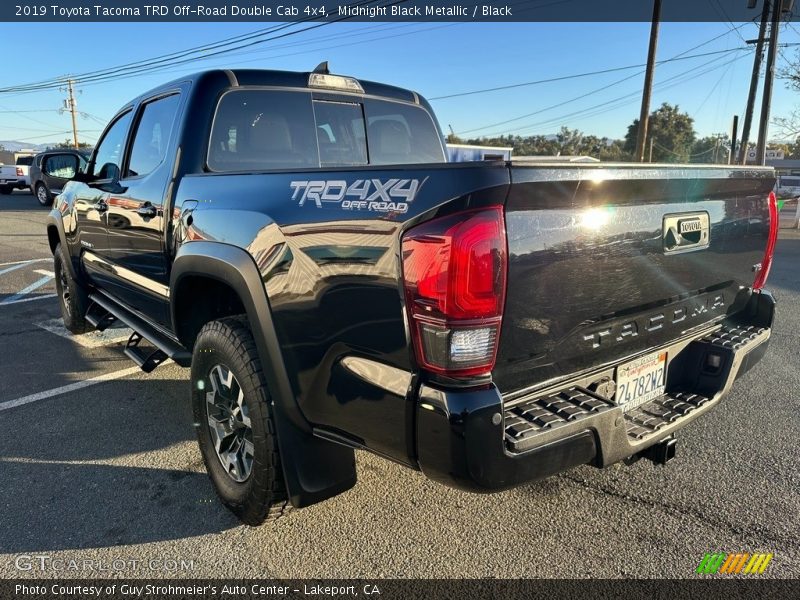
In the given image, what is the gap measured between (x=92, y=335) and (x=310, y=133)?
3.51 meters

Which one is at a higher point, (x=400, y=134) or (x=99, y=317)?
(x=400, y=134)

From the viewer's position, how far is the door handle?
311 cm

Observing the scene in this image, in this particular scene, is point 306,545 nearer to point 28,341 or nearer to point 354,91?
point 354,91

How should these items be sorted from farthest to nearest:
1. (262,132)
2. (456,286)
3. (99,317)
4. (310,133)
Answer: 1. (99,317)
2. (310,133)
3. (262,132)
4. (456,286)

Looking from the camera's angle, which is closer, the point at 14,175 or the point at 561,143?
the point at 14,175

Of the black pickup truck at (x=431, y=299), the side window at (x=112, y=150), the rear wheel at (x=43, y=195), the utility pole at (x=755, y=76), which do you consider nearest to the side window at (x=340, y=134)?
the black pickup truck at (x=431, y=299)

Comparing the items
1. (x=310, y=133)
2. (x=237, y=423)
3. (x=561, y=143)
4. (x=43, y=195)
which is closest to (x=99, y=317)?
(x=310, y=133)

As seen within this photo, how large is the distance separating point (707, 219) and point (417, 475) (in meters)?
1.83

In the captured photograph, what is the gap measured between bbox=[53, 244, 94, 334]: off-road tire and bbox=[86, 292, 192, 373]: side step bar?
1.08ft

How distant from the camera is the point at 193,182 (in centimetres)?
279

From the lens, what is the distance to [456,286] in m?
1.61

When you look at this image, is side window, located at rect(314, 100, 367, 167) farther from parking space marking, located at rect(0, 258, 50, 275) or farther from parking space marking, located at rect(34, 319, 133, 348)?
parking space marking, located at rect(0, 258, 50, 275)

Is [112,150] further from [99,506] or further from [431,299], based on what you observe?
[431,299]

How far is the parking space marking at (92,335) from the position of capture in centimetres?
526
